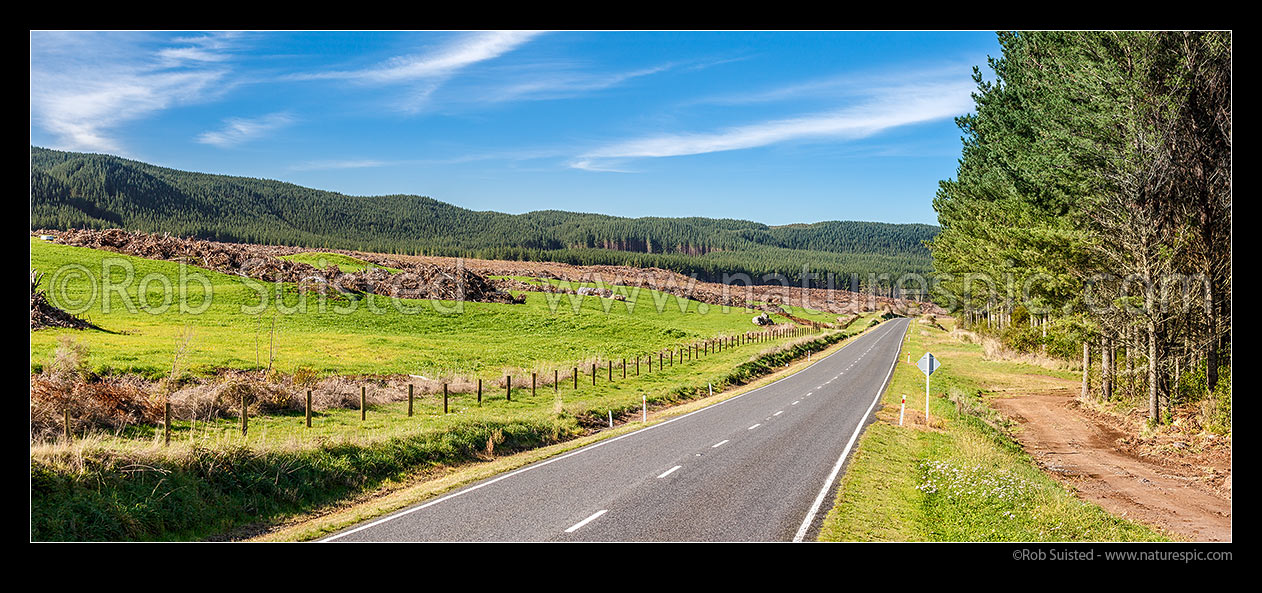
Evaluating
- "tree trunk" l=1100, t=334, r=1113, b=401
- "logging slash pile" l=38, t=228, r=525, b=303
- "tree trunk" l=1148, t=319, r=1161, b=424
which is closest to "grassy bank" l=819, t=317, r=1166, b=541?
"tree trunk" l=1148, t=319, r=1161, b=424

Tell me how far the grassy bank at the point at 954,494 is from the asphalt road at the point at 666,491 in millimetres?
628

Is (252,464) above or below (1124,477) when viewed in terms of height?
above

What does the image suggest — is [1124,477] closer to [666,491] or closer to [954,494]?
[954,494]

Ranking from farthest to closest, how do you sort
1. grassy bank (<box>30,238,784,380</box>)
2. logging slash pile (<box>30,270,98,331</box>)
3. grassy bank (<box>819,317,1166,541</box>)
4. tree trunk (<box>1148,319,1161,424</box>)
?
1. logging slash pile (<box>30,270,98,331</box>)
2. grassy bank (<box>30,238,784,380</box>)
3. tree trunk (<box>1148,319,1161,424</box>)
4. grassy bank (<box>819,317,1166,541</box>)

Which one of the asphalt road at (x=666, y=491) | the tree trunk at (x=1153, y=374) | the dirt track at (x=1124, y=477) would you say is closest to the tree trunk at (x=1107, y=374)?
the dirt track at (x=1124, y=477)

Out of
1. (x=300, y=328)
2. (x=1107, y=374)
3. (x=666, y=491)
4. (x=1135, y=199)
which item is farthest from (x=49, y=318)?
(x=1107, y=374)

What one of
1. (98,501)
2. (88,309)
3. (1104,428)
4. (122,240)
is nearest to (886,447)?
(1104,428)

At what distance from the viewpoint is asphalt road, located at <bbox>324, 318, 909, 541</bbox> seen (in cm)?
1074

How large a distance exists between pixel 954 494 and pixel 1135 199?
13.8m

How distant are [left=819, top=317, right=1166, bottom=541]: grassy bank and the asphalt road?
0.63 meters

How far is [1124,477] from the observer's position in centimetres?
1666

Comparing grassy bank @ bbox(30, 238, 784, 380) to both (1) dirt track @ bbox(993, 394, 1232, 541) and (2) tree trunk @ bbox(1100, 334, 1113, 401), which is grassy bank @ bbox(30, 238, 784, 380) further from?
(2) tree trunk @ bbox(1100, 334, 1113, 401)

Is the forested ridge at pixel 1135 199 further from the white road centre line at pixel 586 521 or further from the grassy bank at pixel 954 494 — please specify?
the white road centre line at pixel 586 521

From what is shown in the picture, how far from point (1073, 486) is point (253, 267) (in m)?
62.6
